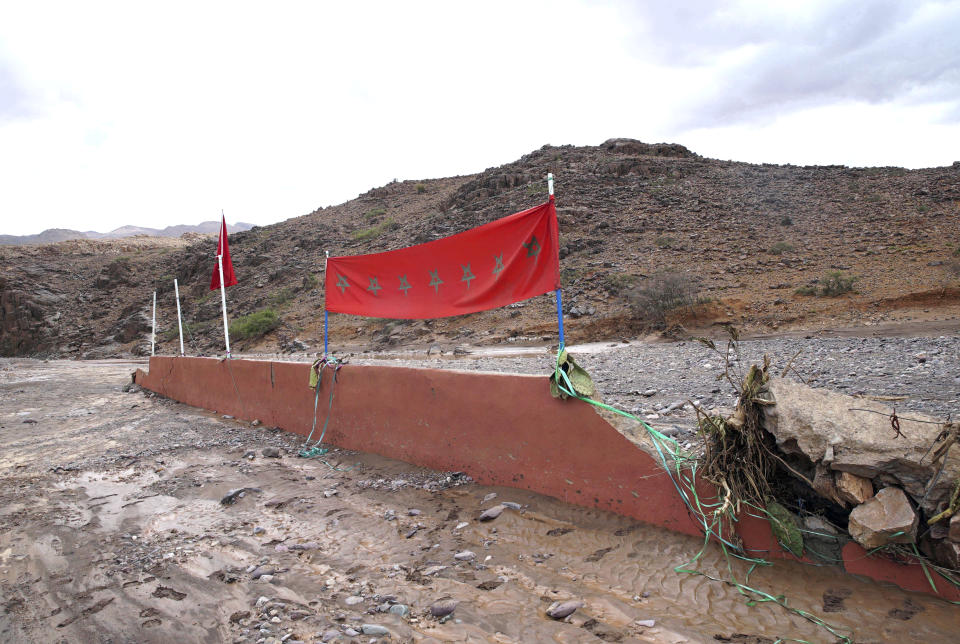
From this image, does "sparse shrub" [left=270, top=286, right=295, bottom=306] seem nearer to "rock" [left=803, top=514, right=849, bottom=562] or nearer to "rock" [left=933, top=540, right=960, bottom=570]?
"rock" [left=803, top=514, right=849, bottom=562]

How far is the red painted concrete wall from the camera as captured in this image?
10.1ft

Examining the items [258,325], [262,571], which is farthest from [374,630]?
[258,325]

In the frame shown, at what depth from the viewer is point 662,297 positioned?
15.0 metres

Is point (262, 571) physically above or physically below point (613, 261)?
below

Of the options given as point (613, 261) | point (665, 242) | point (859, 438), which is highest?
point (665, 242)

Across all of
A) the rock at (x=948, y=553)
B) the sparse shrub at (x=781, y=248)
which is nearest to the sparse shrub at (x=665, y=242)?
the sparse shrub at (x=781, y=248)

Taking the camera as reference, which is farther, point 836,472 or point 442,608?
point 442,608

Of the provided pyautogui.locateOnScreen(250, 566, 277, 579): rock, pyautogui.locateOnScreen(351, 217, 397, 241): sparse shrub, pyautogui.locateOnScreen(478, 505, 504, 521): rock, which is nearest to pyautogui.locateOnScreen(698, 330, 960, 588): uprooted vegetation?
pyautogui.locateOnScreen(478, 505, 504, 521): rock

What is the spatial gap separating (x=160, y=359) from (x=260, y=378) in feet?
17.0

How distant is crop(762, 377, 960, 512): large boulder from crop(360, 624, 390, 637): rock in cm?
211

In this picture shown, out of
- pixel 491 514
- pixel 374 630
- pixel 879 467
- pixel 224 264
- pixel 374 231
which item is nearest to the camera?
pixel 879 467

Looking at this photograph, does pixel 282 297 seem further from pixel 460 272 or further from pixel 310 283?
pixel 460 272

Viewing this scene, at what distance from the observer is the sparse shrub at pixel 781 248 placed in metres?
18.3

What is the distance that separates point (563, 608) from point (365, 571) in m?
1.20
